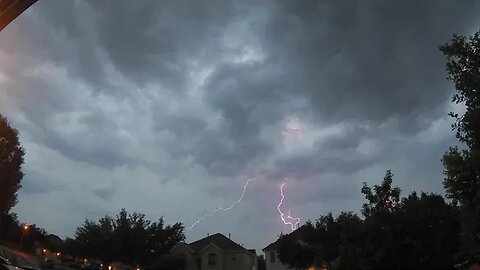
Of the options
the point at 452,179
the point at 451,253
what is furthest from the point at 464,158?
the point at 451,253

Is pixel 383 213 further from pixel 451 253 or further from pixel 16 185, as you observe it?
pixel 16 185

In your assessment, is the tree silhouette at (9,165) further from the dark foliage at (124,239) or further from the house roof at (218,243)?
the house roof at (218,243)

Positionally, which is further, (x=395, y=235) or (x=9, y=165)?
(x=9, y=165)

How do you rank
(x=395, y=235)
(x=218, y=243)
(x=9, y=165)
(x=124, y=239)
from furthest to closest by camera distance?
(x=218, y=243)
(x=124, y=239)
(x=9, y=165)
(x=395, y=235)

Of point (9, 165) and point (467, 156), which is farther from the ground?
point (9, 165)

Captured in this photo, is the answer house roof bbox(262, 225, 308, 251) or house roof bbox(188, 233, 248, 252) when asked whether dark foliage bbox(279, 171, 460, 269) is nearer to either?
house roof bbox(262, 225, 308, 251)

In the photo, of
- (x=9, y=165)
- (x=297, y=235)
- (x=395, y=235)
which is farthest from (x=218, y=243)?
(x=395, y=235)

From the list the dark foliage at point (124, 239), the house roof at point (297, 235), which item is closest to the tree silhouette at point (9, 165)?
the dark foliage at point (124, 239)

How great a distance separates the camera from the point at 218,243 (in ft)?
247

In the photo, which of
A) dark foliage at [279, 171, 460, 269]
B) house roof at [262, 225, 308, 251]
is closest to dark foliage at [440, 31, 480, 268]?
dark foliage at [279, 171, 460, 269]

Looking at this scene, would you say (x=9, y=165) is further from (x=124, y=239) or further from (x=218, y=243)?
(x=218, y=243)

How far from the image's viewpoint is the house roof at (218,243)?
2898 inches

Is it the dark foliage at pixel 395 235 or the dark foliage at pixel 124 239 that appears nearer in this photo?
the dark foliage at pixel 395 235

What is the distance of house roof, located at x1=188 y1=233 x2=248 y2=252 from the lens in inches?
2898
